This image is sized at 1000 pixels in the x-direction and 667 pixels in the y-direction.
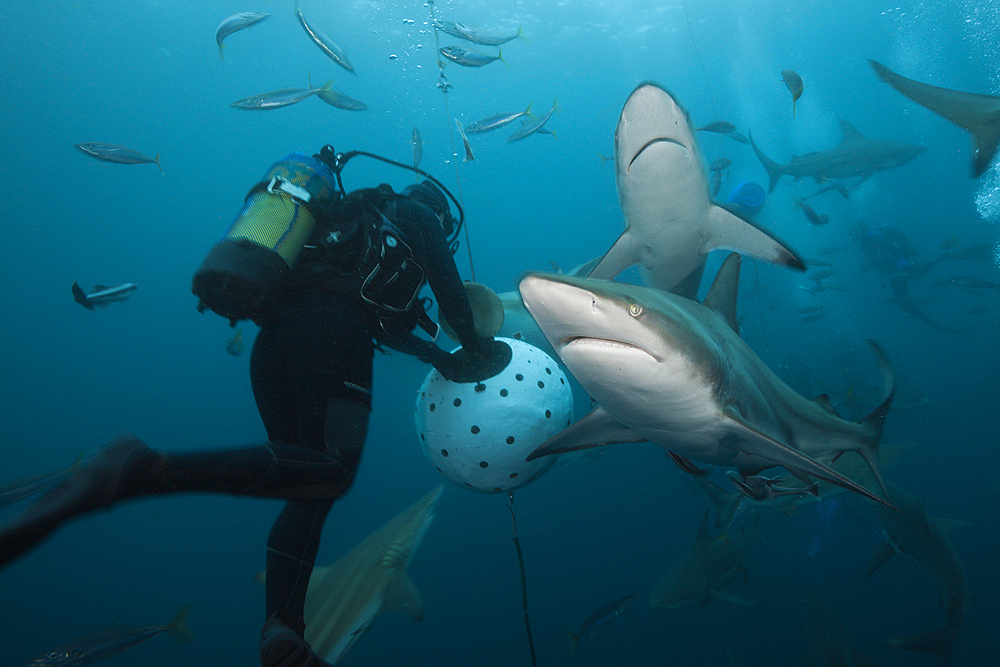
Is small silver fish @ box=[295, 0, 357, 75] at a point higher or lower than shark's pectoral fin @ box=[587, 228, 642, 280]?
higher

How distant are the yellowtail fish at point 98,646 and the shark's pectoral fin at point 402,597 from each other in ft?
7.96

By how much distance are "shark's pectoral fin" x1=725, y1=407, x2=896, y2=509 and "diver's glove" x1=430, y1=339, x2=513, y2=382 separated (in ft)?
5.06

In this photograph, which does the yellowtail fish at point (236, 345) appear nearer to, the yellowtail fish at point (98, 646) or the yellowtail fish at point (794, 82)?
Answer: the yellowtail fish at point (98, 646)

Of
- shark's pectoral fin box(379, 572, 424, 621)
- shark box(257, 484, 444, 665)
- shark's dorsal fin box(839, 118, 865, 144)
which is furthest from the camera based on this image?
shark's dorsal fin box(839, 118, 865, 144)

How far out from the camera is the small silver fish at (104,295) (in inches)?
214

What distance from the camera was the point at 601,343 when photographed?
160 cm

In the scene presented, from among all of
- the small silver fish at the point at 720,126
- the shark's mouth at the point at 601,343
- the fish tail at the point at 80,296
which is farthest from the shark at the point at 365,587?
the small silver fish at the point at 720,126

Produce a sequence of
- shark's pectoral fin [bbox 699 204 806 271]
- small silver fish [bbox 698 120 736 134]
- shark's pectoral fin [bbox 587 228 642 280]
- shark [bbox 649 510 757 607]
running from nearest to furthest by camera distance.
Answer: shark's pectoral fin [bbox 699 204 806 271]
shark's pectoral fin [bbox 587 228 642 280]
shark [bbox 649 510 757 607]
small silver fish [bbox 698 120 736 134]

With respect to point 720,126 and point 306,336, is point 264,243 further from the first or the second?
point 720,126

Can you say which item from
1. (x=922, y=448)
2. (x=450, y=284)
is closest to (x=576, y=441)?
(x=450, y=284)

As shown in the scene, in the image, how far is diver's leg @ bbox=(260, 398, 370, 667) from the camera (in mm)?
1870

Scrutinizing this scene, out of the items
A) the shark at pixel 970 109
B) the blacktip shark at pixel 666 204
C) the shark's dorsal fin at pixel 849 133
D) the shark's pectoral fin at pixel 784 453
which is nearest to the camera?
the shark's pectoral fin at pixel 784 453

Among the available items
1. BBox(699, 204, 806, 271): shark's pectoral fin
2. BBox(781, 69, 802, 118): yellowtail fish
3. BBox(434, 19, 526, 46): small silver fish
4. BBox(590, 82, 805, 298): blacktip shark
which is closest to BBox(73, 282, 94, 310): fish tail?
BBox(434, 19, 526, 46): small silver fish

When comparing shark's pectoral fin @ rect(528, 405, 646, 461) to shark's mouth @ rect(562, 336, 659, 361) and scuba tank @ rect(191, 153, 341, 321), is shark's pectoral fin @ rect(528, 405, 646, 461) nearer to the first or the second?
shark's mouth @ rect(562, 336, 659, 361)
